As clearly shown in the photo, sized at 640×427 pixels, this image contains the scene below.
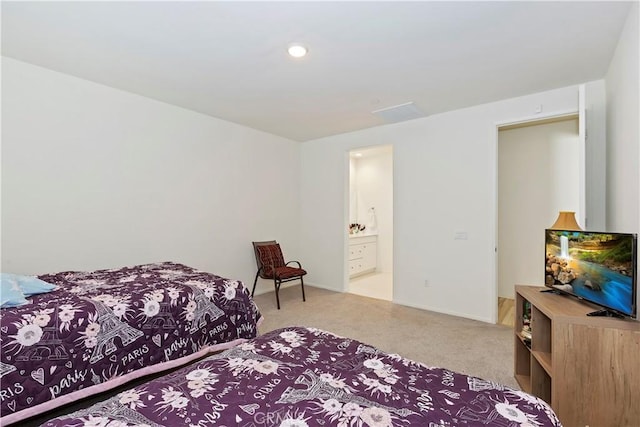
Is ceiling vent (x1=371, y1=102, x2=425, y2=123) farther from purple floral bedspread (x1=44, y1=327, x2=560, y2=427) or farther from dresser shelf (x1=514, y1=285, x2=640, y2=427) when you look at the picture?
purple floral bedspread (x1=44, y1=327, x2=560, y2=427)

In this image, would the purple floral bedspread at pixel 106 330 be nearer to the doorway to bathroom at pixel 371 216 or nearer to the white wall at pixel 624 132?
the white wall at pixel 624 132

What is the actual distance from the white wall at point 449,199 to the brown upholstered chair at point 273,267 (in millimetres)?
1465

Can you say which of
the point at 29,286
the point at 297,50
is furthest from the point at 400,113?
the point at 29,286

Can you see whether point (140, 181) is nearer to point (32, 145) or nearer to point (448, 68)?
point (32, 145)

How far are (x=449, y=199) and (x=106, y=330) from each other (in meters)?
3.71

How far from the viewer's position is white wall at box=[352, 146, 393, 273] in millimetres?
6781

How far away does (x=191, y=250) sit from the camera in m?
3.96

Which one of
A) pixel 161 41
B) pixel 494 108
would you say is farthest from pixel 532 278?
pixel 161 41

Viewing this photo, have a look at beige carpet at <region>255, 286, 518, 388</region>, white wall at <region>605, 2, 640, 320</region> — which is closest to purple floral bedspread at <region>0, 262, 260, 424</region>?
beige carpet at <region>255, 286, 518, 388</region>

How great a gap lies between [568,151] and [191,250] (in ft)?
17.0

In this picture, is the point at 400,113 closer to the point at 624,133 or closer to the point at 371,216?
the point at 624,133

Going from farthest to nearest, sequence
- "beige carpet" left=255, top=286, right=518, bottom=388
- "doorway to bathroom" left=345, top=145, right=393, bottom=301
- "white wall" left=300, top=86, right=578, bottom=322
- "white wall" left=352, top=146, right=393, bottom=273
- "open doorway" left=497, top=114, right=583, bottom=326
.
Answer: "white wall" left=352, top=146, right=393, bottom=273 < "doorway to bathroom" left=345, top=145, right=393, bottom=301 < "open doorway" left=497, top=114, right=583, bottom=326 < "white wall" left=300, top=86, right=578, bottom=322 < "beige carpet" left=255, top=286, right=518, bottom=388

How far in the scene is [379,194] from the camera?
695 cm

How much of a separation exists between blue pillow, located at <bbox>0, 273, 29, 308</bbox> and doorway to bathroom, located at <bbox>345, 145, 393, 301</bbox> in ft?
15.5
